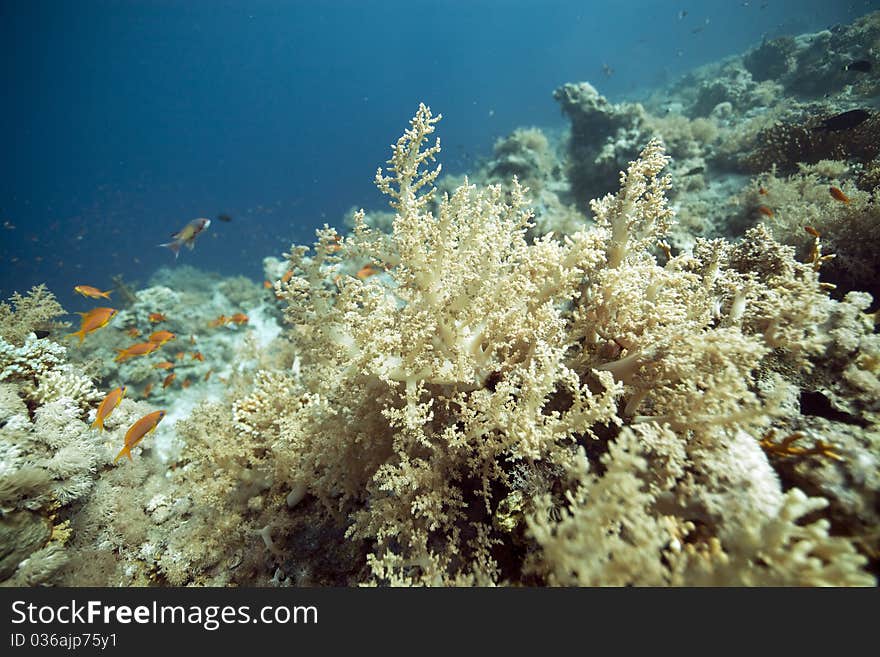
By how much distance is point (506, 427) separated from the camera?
88.7 inches

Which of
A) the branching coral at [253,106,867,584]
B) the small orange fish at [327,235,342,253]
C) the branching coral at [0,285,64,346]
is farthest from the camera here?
the branching coral at [0,285,64,346]

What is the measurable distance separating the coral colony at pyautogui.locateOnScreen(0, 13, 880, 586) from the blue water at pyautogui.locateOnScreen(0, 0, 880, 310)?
2001 inches

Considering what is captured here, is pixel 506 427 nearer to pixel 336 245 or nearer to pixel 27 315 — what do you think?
pixel 336 245

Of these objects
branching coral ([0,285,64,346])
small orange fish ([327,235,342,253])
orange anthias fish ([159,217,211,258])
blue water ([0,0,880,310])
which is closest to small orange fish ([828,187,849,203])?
small orange fish ([327,235,342,253])

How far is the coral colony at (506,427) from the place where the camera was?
179 cm

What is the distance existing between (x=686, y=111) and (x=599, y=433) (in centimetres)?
2165

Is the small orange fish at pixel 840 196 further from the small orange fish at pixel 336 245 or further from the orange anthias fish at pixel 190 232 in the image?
the orange anthias fish at pixel 190 232

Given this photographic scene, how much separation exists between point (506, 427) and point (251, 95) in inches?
6167

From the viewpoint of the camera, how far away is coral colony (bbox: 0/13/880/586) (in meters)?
1.79

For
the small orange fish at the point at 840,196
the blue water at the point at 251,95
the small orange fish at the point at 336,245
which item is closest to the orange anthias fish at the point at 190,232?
the small orange fish at the point at 336,245

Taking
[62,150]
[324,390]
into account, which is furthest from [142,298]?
[62,150]

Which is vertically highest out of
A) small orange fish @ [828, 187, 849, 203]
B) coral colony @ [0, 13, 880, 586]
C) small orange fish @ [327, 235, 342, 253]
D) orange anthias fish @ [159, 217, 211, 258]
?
orange anthias fish @ [159, 217, 211, 258]

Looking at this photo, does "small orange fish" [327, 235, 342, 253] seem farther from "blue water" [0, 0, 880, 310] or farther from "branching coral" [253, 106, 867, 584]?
"blue water" [0, 0, 880, 310]

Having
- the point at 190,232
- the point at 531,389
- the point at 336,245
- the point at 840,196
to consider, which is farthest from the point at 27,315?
the point at 840,196
